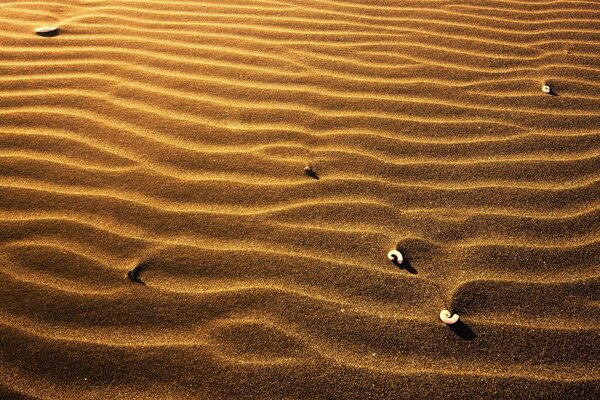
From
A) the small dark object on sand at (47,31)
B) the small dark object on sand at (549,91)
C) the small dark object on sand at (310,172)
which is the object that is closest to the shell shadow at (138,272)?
the small dark object on sand at (310,172)

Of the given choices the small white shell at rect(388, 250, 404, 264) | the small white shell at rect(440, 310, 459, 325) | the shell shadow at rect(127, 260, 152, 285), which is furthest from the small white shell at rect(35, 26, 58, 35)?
the small white shell at rect(440, 310, 459, 325)

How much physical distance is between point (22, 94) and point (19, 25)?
971mm

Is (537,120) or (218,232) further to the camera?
(537,120)

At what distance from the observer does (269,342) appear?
1.63 meters

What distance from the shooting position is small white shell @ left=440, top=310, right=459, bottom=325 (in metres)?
1.65

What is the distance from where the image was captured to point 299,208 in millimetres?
2059

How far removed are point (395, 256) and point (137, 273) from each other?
1061 mm

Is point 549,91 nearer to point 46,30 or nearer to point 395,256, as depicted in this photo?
point 395,256

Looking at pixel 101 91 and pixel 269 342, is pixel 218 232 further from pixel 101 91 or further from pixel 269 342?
pixel 101 91

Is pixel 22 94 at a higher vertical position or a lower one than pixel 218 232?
higher

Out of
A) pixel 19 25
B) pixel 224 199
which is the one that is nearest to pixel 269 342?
pixel 224 199

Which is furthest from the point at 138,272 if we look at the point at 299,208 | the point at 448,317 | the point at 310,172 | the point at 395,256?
the point at 448,317

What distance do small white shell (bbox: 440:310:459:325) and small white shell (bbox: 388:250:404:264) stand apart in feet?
0.89

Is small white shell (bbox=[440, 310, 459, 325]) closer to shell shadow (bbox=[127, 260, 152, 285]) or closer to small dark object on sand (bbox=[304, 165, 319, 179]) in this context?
small dark object on sand (bbox=[304, 165, 319, 179])
